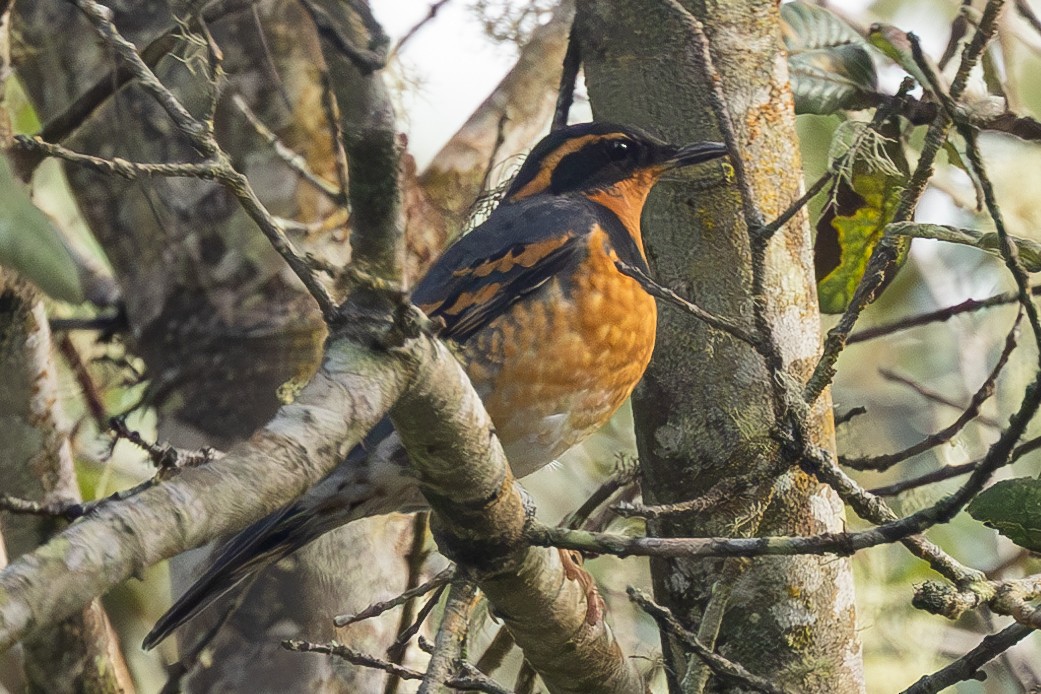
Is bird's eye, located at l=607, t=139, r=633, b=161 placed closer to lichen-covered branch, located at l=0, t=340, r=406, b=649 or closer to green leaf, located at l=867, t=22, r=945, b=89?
green leaf, located at l=867, t=22, r=945, b=89

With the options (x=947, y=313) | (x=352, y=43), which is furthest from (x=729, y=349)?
(x=352, y=43)

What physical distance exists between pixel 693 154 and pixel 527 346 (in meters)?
0.74

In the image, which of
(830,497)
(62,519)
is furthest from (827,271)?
(62,519)

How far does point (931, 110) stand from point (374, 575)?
251cm

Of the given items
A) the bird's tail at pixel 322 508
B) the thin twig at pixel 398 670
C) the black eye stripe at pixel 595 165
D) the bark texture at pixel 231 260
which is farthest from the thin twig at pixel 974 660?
the bark texture at pixel 231 260

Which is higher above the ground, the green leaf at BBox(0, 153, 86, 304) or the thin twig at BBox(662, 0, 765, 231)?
the thin twig at BBox(662, 0, 765, 231)

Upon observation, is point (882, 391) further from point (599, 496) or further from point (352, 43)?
point (352, 43)

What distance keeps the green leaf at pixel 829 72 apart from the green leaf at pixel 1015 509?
1.93m

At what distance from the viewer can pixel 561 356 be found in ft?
11.7

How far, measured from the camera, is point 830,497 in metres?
3.35

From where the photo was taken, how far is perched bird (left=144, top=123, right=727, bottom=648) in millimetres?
3473

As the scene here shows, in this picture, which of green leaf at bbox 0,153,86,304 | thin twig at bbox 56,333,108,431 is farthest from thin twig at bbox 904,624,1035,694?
thin twig at bbox 56,333,108,431

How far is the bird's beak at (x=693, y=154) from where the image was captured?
3.54 metres

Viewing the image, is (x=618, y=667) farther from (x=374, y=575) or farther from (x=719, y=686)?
(x=374, y=575)
